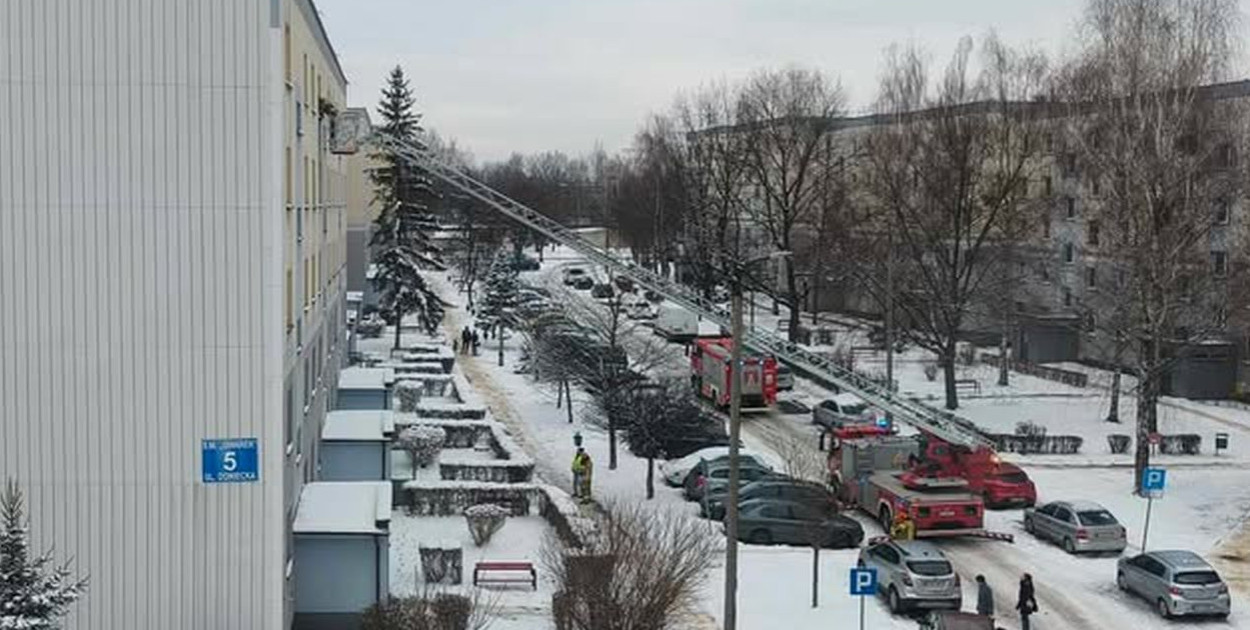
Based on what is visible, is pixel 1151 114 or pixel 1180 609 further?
pixel 1151 114

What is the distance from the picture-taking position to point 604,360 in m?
34.8

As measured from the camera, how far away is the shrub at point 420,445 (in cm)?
3306

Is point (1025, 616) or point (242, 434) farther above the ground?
point (242, 434)

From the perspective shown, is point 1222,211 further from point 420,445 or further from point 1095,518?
point 420,445

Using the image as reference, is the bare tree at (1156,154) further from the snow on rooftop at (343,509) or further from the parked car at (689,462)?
the snow on rooftop at (343,509)

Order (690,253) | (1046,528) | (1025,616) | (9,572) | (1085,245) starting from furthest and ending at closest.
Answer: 1. (690,253)
2. (1085,245)
3. (1046,528)
4. (1025,616)
5. (9,572)

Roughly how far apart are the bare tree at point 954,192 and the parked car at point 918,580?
1836 cm

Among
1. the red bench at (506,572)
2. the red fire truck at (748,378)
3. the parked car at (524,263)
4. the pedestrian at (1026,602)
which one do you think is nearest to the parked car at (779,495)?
the pedestrian at (1026,602)

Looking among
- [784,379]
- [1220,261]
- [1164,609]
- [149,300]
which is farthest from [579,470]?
[1220,261]

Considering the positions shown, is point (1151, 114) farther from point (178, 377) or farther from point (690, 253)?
point (690, 253)

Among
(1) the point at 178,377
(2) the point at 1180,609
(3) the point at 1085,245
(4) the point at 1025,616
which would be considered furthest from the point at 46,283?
(3) the point at 1085,245

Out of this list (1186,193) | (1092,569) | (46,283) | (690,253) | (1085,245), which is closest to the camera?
(46,283)

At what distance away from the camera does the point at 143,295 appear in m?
17.2

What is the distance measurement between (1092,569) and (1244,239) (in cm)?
1775
